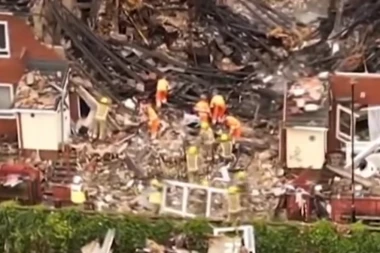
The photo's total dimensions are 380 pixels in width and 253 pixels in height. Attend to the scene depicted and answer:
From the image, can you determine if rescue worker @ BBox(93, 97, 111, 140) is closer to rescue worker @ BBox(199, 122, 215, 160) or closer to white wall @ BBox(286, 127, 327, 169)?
rescue worker @ BBox(199, 122, 215, 160)

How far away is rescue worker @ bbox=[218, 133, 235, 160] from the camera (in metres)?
7.22

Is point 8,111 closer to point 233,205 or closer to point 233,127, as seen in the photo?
point 233,127

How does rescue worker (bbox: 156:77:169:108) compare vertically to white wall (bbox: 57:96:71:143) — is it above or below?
above

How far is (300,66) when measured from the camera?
775 cm

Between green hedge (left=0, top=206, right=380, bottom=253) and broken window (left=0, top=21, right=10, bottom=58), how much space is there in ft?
3.01

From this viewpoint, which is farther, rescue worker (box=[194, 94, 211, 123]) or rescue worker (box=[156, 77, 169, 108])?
rescue worker (box=[156, 77, 169, 108])

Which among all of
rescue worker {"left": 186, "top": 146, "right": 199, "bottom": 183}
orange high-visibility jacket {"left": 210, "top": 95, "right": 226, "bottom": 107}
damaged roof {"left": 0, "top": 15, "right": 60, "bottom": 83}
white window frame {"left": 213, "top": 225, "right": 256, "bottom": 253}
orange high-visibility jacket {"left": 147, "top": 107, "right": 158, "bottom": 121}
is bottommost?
white window frame {"left": 213, "top": 225, "right": 256, "bottom": 253}

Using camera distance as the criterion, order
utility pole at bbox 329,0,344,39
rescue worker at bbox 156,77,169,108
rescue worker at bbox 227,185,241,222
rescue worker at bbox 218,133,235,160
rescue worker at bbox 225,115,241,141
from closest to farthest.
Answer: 1. rescue worker at bbox 227,185,241,222
2. rescue worker at bbox 218,133,235,160
3. rescue worker at bbox 225,115,241,141
4. rescue worker at bbox 156,77,169,108
5. utility pole at bbox 329,0,344,39

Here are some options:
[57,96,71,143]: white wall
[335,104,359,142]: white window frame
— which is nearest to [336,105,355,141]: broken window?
[335,104,359,142]: white window frame

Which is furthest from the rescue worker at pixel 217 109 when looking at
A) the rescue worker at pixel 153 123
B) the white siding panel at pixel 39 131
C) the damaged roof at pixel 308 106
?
the white siding panel at pixel 39 131

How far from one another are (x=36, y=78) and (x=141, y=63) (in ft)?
2.57

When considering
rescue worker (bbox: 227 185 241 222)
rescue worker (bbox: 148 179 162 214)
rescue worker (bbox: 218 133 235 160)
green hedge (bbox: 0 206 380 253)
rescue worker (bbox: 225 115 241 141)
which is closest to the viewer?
green hedge (bbox: 0 206 380 253)

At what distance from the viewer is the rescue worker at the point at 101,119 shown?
748 centimetres

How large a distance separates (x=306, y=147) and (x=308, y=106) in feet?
0.65
